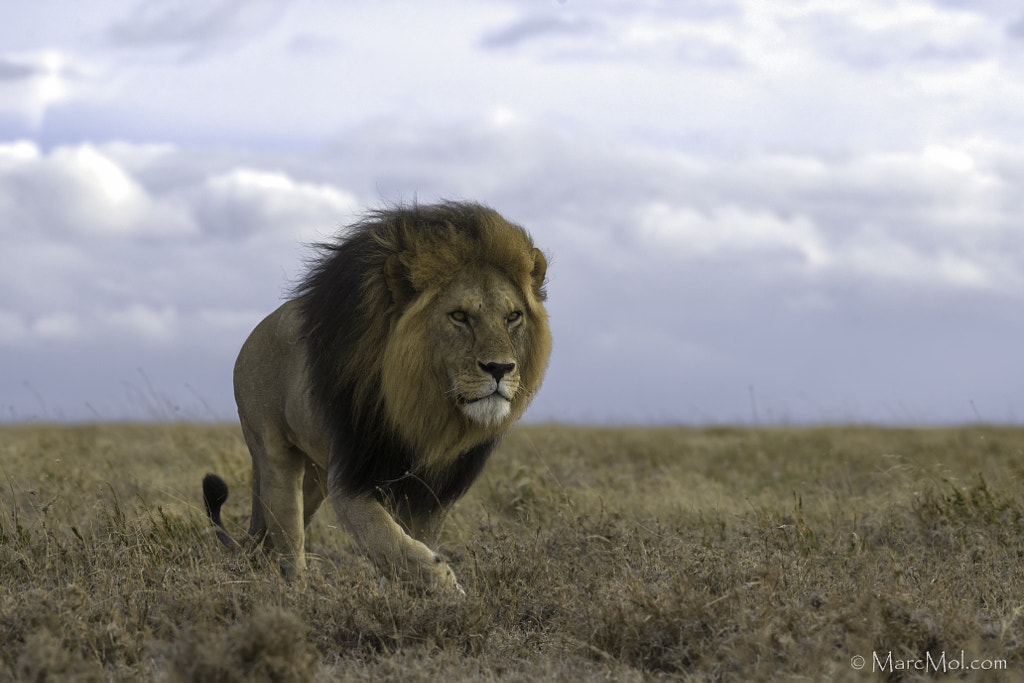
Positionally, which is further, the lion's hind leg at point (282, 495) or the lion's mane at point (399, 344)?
the lion's hind leg at point (282, 495)

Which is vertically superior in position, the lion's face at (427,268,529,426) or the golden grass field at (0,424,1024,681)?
the lion's face at (427,268,529,426)

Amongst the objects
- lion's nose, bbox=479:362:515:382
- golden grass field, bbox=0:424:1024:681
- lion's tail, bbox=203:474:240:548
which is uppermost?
lion's nose, bbox=479:362:515:382

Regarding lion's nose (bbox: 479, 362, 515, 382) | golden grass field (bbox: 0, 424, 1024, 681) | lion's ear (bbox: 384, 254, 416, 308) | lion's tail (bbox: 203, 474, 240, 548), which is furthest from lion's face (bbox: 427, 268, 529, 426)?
lion's tail (bbox: 203, 474, 240, 548)

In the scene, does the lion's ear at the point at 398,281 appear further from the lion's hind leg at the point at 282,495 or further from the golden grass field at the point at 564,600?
the lion's hind leg at the point at 282,495

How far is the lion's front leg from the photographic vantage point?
16.3ft

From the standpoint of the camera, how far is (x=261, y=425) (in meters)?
6.62

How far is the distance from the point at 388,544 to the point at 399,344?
100cm

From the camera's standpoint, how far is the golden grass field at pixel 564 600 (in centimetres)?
391

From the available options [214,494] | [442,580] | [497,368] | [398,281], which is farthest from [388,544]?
[214,494]

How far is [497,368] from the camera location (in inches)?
196

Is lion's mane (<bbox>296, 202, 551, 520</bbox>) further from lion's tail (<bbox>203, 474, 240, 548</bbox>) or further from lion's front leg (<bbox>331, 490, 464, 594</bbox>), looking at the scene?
lion's tail (<bbox>203, 474, 240, 548</bbox>)

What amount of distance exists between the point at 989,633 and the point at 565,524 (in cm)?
291

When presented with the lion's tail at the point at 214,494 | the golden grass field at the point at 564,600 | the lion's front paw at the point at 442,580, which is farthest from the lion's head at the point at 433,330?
the lion's tail at the point at 214,494

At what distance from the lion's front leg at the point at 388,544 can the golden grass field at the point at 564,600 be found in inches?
4.3
